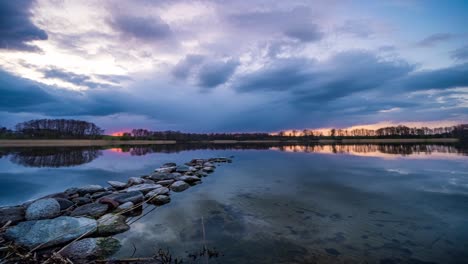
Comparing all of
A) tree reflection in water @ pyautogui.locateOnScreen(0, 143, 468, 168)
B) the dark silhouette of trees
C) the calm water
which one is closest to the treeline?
the dark silhouette of trees

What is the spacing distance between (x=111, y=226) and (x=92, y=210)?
1.44 m

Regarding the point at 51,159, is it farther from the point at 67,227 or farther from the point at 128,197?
the point at 67,227

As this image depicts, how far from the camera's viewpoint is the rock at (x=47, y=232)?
3.49 metres

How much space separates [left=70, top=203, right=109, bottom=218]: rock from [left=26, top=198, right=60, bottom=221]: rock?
0.41 meters

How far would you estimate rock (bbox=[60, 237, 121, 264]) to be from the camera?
317 cm

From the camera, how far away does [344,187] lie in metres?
7.93

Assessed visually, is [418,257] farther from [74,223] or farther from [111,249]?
[74,223]

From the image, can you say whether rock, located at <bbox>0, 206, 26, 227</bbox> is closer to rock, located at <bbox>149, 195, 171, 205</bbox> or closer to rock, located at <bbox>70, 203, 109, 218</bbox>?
rock, located at <bbox>70, 203, 109, 218</bbox>

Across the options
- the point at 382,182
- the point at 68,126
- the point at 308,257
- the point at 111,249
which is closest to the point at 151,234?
the point at 111,249

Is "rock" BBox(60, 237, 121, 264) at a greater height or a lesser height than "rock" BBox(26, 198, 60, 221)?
lesser

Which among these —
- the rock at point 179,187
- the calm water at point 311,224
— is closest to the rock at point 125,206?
the calm water at point 311,224

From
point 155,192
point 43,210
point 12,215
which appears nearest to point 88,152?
point 155,192

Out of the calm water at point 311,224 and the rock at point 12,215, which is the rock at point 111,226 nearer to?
the calm water at point 311,224

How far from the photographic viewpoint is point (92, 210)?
525cm
